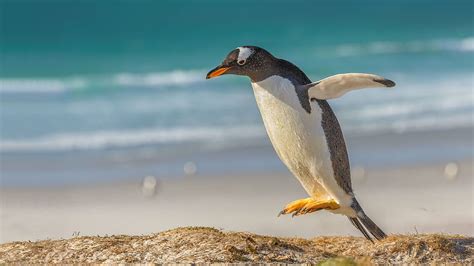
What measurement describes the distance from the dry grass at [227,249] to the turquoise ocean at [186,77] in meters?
6.88

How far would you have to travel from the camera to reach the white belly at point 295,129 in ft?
31.2

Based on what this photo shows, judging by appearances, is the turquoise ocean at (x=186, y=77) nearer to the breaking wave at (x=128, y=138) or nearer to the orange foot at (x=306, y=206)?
the breaking wave at (x=128, y=138)

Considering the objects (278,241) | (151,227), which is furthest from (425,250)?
(151,227)

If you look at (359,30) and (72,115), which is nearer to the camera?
(72,115)

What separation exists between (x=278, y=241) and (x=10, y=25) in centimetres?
4314

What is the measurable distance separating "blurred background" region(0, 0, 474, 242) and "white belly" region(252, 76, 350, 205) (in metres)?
3.52

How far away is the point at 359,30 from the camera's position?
163 feet

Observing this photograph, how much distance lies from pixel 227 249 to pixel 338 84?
152cm

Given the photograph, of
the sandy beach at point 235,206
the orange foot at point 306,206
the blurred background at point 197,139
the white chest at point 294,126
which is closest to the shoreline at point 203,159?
the blurred background at point 197,139

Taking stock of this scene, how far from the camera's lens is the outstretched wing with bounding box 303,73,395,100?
9.52 m

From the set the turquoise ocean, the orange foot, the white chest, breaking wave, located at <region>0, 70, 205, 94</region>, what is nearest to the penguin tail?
the orange foot

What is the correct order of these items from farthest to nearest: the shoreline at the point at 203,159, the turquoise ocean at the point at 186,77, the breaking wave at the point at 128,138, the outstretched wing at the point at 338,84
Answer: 1. the breaking wave at the point at 128,138
2. the turquoise ocean at the point at 186,77
3. the shoreline at the point at 203,159
4. the outstretched wing at the point at 338,84

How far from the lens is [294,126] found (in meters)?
9.52

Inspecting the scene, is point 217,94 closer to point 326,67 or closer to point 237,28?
point 326,67
